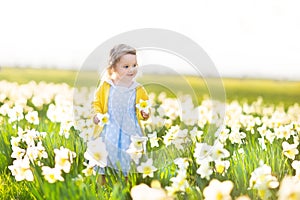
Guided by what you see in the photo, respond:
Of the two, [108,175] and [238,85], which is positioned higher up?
[238,85]

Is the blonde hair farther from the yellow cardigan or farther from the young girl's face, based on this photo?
the yellow cardigan

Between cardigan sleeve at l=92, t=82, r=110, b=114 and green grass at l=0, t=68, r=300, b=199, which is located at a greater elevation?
cardigan sleeve at l=92, t=82, r=110, b=114

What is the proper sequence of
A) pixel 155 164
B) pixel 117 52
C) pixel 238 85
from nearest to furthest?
pixel 155 164
pixel 117 52
pixel 238 85

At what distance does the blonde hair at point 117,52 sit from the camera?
3.39 metres

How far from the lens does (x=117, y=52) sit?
3.40 metres

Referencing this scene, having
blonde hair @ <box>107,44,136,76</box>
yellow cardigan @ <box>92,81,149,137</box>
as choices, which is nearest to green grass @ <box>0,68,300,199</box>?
yellow cardigan @ <box>92,81,149,137</box>

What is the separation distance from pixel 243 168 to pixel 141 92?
926 mm

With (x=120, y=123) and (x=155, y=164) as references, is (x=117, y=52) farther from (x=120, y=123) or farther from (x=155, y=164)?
(x=155, y=164)

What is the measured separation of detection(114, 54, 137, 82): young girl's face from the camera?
338cm

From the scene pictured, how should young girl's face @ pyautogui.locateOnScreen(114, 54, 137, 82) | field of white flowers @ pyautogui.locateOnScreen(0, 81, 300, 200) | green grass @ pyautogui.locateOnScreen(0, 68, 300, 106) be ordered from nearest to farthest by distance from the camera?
field of white flowers @ pyautogui.locateOnScreen(0, 81, 300, 200), young girl's face @ pyautogui.locateOnScreen(114, 54, 137, 82), green grass @ pyautogui.locateOnScreen(0, 68, 300, 106)

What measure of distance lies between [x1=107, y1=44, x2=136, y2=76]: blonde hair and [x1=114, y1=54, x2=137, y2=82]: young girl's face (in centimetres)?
2

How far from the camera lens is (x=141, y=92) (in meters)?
3.48

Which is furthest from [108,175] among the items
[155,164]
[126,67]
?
[126,67]

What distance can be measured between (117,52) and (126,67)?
0.35 ft
